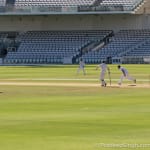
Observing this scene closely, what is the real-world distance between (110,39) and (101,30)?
2.51 meters

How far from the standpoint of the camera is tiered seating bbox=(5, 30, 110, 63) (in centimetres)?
8162

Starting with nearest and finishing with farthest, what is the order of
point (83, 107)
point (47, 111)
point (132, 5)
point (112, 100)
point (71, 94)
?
point (47, 111)
point (83, 107)
point (112, 100)
point (71, 94)
point (132, 5)

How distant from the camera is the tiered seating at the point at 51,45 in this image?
81625mm

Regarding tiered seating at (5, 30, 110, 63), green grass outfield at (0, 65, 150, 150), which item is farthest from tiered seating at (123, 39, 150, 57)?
Result: green grass outfield at (0, 65, 150, 150)

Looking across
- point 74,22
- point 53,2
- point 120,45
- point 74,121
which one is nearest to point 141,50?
point 120,45

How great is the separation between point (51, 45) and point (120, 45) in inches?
341

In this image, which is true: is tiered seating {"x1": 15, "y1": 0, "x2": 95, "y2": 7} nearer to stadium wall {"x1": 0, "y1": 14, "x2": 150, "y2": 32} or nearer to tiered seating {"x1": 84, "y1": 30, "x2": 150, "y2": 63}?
stadium wall {"x1": 0, "y1": 14, "x2": 150, "y2": 32}

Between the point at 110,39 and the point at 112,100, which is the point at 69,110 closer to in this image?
the point at 112,100

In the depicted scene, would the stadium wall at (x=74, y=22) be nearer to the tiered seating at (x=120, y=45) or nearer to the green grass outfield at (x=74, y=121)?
the tiered seating at (x=120, y=45)

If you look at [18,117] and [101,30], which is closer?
[18,117]

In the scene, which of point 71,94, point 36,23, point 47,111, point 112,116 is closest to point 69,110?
point 47,111

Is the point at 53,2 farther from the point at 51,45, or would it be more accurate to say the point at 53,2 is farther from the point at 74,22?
the point at 51,45

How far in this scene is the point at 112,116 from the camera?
19781mm

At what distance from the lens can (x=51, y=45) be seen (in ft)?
276
